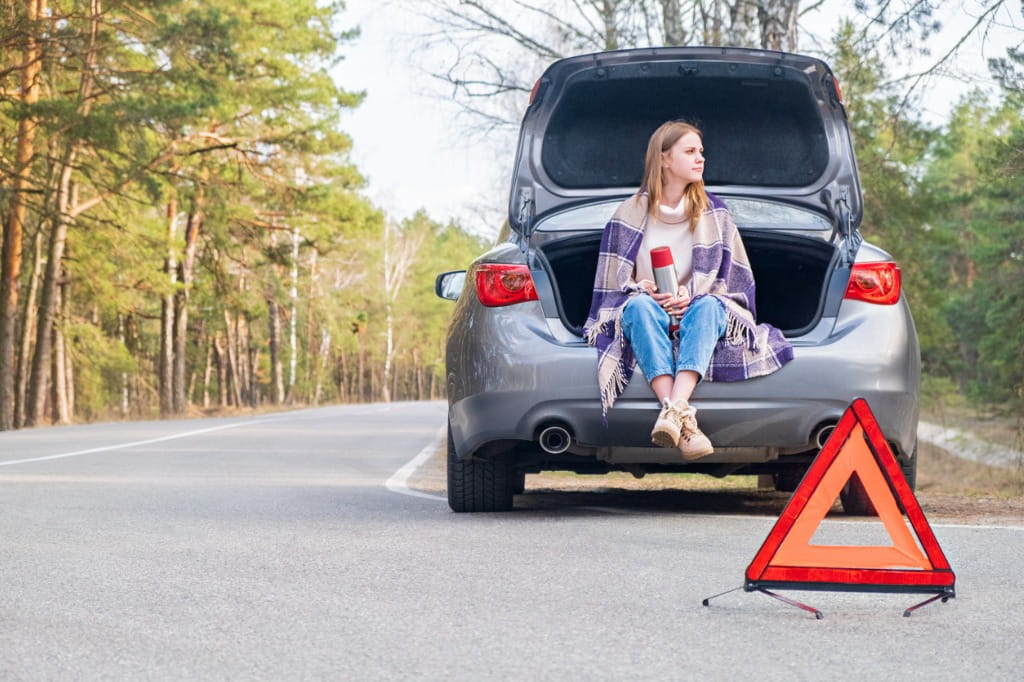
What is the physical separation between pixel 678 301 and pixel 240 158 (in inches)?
1260

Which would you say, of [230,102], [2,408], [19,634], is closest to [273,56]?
[230,102]

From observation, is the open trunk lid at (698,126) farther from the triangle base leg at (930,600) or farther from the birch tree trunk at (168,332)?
the birch tree trunk at (168,332)

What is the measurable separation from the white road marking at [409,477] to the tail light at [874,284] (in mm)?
3010

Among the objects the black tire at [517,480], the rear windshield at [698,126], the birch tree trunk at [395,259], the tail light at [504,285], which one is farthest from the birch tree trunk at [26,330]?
the birch tree trunk at [395,259]

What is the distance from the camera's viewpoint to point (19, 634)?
4125mm

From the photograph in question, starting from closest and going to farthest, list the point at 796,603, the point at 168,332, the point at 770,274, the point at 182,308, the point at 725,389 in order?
the point at 796,603
the point at 725,389
the point at 770,274
the point at 182,308
the point at 168,332

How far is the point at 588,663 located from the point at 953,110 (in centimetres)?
1057

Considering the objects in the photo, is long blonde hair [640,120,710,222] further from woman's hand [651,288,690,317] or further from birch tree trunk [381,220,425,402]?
birch tree trunk [381,220,425,402]

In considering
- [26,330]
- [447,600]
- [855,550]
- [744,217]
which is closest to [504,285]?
[744,217]

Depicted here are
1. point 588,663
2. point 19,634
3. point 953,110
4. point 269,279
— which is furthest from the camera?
point 269,279

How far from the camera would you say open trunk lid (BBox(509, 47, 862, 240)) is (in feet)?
22.8

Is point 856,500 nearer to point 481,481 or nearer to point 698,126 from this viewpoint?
point 481,481

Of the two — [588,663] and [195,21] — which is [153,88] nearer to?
[195,21]

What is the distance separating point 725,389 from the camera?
20.2 feet
